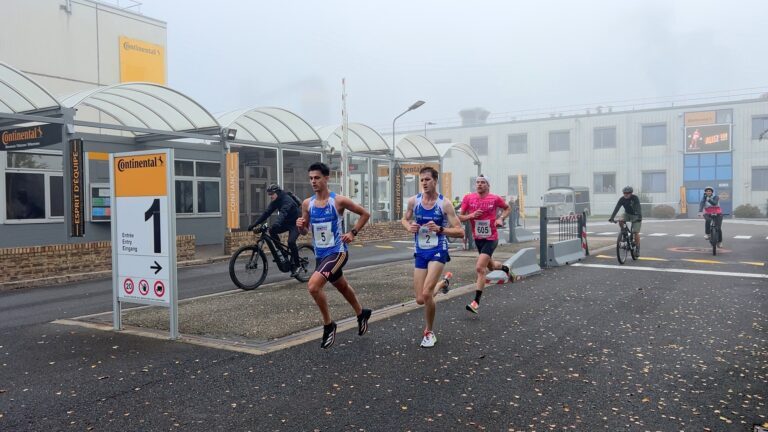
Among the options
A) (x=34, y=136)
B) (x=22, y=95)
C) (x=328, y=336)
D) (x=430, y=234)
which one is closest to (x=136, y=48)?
(x=34, y=136)

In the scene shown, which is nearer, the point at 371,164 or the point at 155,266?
the point at 155,266

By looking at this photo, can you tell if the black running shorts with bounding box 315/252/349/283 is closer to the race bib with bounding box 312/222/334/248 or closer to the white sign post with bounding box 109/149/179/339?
the race bib with bounding box 312/222/334/248

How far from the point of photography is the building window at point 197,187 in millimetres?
21219

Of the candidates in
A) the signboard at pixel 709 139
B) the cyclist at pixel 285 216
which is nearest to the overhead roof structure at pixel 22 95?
the cyclist at pixel 285 216

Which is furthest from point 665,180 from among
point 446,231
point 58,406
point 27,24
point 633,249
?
point 58,406

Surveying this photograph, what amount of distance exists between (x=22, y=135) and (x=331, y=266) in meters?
11.3

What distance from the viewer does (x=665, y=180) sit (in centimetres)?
5022

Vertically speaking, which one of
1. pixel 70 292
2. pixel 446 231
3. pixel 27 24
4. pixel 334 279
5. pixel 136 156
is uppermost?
pixel 27 24

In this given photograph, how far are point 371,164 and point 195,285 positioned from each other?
15.6 meters

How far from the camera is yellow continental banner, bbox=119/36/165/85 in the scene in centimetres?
2916

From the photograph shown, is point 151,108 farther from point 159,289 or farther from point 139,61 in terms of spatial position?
point 139,61

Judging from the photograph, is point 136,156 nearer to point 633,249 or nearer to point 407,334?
point 407,334

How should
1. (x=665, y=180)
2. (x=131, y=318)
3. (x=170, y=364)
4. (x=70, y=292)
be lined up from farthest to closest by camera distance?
1. (x=665, y=180)
2. (x=70, y=292)
3. (x=131, y=318)
4. (x=170, y=364)

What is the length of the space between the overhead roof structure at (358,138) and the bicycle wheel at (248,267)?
1327 centimetres
